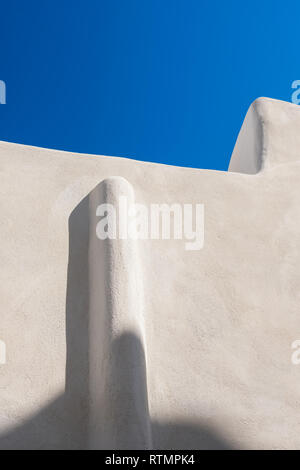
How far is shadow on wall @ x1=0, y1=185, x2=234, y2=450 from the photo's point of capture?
2805 millimetres

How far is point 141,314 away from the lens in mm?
3377

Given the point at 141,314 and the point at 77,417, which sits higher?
the point at 141,314

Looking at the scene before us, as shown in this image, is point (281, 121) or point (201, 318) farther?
point (281, 121)

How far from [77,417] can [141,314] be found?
32.3 inches

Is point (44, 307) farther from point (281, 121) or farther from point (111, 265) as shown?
point (281, 121)

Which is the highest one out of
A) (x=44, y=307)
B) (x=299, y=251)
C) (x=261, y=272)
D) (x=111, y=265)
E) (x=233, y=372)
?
(x=299, y=251)

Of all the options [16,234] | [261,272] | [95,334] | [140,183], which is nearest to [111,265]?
[95,334]

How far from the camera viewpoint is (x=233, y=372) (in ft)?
11.2

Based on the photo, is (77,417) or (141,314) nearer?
(77,417)

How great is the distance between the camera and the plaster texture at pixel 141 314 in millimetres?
2904

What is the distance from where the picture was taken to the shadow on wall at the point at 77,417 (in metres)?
2.80
